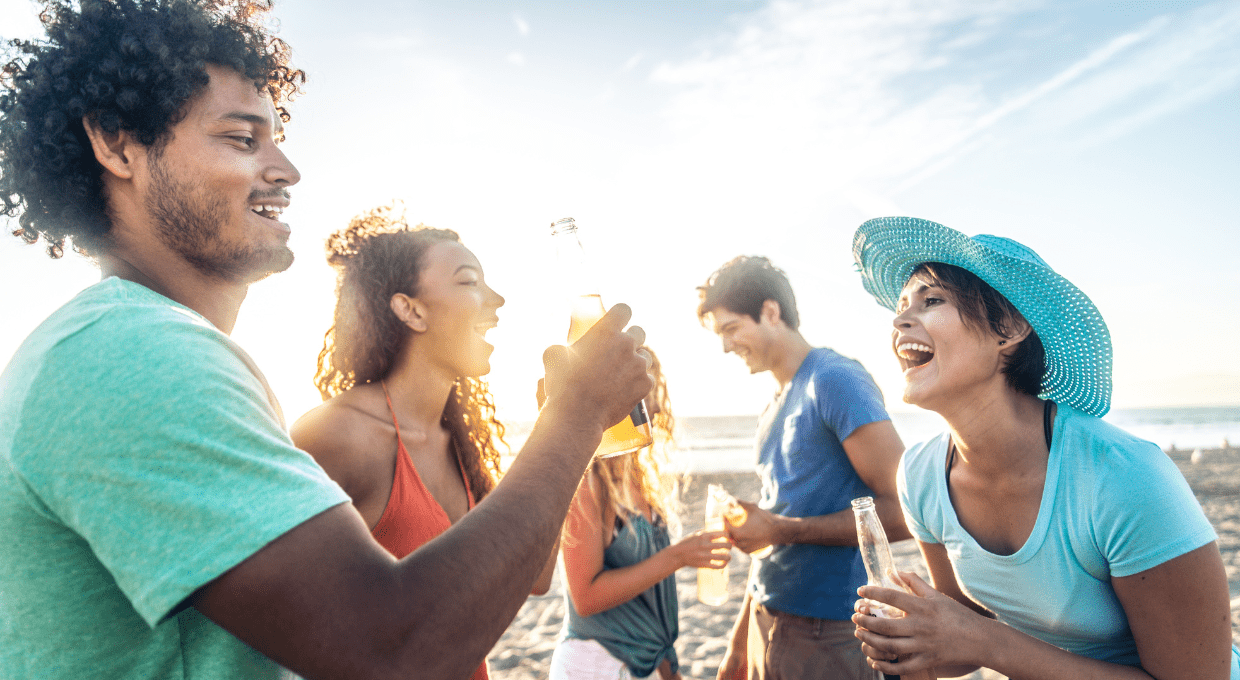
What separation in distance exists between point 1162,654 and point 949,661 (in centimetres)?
65

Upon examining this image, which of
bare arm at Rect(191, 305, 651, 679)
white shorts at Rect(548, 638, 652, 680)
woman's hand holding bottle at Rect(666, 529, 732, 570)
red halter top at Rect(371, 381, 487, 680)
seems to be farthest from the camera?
woman's hand holding bottle at Rect(666, 529, 732, 570)

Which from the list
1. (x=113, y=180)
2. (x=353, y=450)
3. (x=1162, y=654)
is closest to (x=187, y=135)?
(x=113, y=180)

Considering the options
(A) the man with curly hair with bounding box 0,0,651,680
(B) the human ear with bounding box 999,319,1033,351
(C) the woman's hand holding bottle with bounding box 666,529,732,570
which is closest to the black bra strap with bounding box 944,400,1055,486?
(B) the human ear with bounding box 999,319,1033,351

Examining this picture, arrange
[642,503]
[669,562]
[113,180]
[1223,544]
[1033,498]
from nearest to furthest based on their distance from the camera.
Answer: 1. [113,180]
2. [1033,498]
3. [669,562]
4. [642,503]
5. [1223,544]

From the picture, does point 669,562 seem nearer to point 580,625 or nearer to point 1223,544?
point 580,625

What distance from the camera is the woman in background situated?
6.10 feet

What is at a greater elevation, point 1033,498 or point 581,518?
point 1033,498

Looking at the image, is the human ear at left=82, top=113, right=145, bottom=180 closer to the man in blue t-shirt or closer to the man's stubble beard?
the man's stubble beard

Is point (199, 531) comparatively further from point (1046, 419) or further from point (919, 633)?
point (1046, 419)

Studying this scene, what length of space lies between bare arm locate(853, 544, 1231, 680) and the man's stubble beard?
1.93 metres

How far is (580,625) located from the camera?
3041mm

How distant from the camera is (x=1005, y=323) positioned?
242 cm

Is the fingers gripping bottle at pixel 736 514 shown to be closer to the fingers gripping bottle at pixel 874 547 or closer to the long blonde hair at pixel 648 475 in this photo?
the long blonde hair at pixel 648 475

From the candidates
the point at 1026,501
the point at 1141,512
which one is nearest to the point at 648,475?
the point at 1026,501
